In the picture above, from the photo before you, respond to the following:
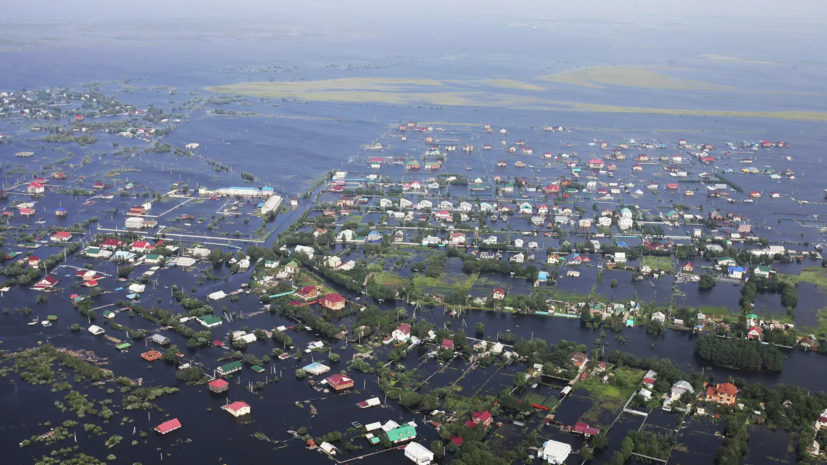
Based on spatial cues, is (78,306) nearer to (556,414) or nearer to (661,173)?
(556,414)

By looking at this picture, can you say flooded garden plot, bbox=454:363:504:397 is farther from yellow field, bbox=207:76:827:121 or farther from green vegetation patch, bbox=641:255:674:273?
yellow field, bbox=207:76:827:121

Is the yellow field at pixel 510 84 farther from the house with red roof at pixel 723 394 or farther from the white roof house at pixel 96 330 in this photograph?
the white roof house at pixel 96 330

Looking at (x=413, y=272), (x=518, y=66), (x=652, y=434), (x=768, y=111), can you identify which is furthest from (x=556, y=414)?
(x=518, y=66)

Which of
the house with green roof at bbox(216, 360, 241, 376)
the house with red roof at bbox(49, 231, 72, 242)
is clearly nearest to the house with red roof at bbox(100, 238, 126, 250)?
the house with red roof at bbox(49, 231, 72, 242)

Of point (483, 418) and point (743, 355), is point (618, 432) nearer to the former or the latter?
point (483, 418)

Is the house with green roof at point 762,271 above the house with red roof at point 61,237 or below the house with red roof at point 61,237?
below

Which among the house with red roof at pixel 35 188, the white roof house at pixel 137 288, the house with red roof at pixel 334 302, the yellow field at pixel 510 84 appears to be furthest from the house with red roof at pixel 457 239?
the yellow field at pixel 510 84

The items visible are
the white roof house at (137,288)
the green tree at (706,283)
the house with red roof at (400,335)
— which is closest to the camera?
the house with red roof at (400,335)
